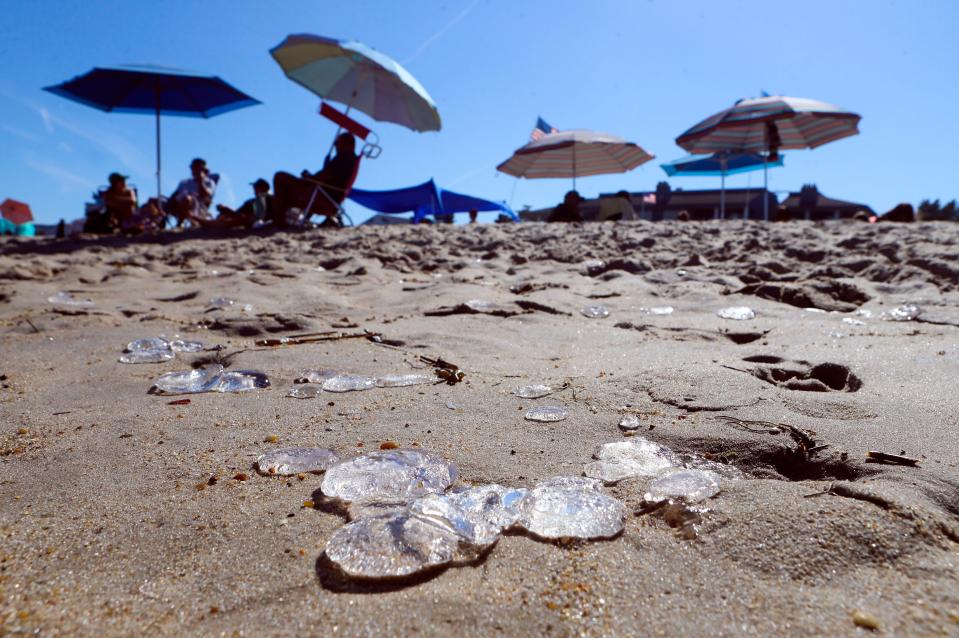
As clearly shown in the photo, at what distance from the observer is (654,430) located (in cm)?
125

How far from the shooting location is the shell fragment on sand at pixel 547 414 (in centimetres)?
133

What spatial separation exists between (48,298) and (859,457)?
10.7ft

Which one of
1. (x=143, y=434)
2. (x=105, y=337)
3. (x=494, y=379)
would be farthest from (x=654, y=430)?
(x=105, y=337)

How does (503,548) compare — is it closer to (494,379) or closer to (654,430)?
(654,430)

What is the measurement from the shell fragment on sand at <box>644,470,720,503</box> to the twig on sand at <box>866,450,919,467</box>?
28cm

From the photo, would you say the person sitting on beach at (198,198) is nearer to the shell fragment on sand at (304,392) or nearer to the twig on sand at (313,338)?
the twig on sand at (313,338)

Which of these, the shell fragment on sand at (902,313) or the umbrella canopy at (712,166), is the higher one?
the umbrella canopy at (712,166)

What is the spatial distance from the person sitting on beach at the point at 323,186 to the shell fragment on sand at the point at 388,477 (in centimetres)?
644

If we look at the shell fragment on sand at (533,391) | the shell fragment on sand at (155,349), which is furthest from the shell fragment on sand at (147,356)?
the shell fragment on sand at (533,391)

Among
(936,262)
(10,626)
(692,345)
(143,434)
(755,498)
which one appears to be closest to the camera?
(10,626)

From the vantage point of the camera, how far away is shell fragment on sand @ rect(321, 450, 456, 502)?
0.96m

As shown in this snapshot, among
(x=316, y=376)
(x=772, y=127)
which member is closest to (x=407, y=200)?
(x=772, y=127)

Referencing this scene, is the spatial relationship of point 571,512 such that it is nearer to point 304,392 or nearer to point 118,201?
point 304,392

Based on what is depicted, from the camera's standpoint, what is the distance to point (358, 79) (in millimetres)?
7672
